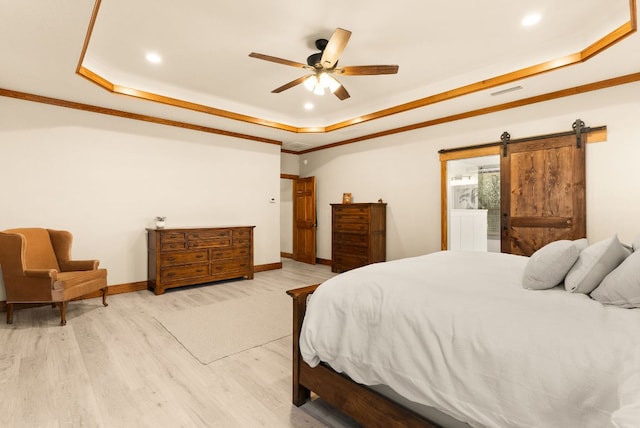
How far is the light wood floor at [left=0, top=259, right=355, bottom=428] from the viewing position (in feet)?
6.01

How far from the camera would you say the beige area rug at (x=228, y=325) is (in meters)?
2.76

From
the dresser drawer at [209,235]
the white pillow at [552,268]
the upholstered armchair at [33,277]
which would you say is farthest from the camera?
the dresser drawer at [209,235]

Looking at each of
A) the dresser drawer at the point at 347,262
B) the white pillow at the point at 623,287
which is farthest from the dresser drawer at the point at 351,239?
the white pillow at the point at 623,287

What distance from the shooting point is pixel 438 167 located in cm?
505

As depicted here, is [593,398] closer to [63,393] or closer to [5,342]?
[63,393]

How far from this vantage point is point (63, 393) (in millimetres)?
2059

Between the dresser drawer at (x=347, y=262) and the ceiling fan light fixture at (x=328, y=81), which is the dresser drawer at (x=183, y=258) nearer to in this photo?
the dresser drawer at (x=347, y=262)

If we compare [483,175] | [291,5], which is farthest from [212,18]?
[483,175]

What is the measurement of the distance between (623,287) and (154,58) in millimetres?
4243

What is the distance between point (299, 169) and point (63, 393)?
6059 millimetres

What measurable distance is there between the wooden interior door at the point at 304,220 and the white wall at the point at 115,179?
1.38m

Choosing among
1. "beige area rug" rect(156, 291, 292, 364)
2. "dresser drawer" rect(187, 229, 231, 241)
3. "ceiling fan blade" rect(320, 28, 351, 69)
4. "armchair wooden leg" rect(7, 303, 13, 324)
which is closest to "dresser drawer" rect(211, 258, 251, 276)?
"dresser drawer" rect(187, 229, 231, 241)

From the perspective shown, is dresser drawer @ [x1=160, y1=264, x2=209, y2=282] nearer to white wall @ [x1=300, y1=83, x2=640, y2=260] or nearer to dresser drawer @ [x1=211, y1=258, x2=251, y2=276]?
dresser drawer @ [x1=211, y1=258, x2=251, y2=276]

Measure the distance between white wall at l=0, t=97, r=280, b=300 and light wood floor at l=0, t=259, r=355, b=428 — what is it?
4.30ft
